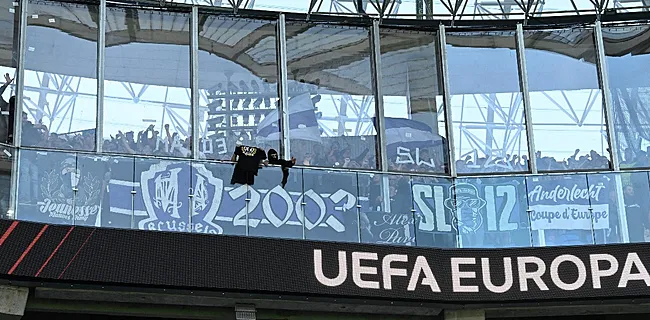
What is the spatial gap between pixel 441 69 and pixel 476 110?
3.65 ft

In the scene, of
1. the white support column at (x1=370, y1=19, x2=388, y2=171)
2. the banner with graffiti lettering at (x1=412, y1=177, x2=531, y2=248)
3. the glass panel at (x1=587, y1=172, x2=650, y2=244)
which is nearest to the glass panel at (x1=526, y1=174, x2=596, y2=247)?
the glass panel at (x1=587, y1=172, x2=650, y2=244)

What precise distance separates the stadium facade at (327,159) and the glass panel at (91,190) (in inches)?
1.4

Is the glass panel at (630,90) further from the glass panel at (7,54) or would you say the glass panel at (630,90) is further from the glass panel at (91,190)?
the glass panel at (7,54)

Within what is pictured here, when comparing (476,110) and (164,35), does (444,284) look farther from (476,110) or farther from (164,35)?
(164,35)


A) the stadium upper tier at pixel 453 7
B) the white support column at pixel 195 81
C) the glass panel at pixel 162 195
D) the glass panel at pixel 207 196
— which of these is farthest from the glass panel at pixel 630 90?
the glass panel at pixel 162 195

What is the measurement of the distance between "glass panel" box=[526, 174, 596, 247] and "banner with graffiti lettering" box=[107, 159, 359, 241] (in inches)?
136

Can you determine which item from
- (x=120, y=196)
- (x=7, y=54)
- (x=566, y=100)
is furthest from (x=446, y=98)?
(x=7, y=54)

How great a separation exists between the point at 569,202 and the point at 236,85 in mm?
6858

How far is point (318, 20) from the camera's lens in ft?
87.8

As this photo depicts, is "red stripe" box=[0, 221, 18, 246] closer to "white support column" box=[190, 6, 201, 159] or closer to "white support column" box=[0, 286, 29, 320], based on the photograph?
"white support column" box=[0, 286, 29, 320]

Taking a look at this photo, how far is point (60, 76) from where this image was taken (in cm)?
2447

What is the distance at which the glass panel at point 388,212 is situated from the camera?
23.8 metres

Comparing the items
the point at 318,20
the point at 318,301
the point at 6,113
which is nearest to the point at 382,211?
the point at 318,301

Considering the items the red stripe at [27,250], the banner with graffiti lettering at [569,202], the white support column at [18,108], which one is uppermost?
the white support column at [18,108]
